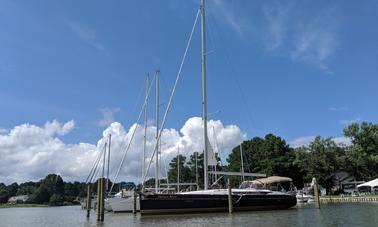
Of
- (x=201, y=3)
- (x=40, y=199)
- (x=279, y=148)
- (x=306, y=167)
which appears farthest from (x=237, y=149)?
(x=40, y=199)

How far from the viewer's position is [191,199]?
1326 inches

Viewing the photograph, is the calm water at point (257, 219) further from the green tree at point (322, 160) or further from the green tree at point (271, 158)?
the green tree at point (271, 158)

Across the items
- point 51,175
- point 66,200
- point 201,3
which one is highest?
point 201,3

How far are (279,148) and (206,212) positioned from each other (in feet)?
174

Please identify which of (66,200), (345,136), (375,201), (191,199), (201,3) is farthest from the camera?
(66,200)

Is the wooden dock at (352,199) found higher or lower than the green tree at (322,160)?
lower

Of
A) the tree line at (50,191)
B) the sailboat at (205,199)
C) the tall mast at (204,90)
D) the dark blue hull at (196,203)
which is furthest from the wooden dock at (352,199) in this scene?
the tree line at (50,191)

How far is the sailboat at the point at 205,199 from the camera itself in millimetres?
32938

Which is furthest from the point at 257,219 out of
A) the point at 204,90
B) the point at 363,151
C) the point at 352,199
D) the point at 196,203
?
the point at 363,151

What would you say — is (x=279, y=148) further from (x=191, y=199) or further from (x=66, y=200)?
(x=66, y=200)

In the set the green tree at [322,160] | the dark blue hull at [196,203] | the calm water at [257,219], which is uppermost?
the green tree at [322,160]

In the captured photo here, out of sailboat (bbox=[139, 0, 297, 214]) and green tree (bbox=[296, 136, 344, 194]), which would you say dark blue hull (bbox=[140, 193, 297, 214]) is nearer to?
sailboat (bbox=[139, 0, 297, 214])

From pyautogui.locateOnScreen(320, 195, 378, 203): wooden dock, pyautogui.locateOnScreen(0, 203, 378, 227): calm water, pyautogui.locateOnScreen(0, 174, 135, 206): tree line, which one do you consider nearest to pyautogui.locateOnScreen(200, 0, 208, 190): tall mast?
pyautogui.locateOnScreen(0, 203, 378, 227): calm water

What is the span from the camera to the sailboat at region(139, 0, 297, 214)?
3294 cm
